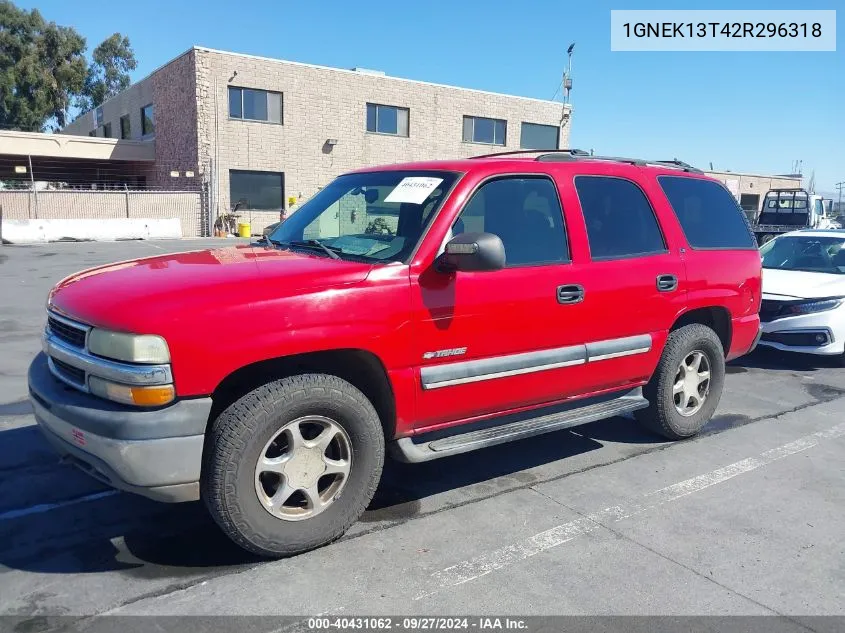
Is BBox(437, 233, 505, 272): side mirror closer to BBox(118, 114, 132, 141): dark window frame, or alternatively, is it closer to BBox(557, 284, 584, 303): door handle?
BBox(557, 284, 584, 303): door handle

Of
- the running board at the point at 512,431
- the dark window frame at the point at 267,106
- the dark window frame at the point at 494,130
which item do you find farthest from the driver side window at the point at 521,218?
the dark window frame at the point at 494,130

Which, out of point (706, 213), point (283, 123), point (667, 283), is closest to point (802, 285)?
point (706, 213)

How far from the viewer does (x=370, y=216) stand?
13.4 ft

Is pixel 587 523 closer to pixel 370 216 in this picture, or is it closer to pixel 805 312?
pixel 370 216

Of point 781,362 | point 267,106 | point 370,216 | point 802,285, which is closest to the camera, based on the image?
point 370,216

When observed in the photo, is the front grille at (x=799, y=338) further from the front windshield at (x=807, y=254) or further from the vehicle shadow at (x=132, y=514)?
the vehicle shadow at (x=132, y=514)

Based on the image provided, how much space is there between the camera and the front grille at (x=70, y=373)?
313 cm

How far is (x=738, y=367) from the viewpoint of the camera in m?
7.89

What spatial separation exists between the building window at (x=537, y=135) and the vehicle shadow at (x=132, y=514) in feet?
107

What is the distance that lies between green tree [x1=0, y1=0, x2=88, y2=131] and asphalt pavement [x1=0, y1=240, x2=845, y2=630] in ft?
171

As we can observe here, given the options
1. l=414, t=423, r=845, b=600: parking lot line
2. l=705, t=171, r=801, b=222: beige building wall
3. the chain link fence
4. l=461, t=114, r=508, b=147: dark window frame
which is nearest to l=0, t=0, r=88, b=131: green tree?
the chain link fence

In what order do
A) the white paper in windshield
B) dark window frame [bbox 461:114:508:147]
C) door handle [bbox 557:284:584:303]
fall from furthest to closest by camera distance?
dark window frame [bbox 461:114:508:147]
door handle [bbox 557:284:584:303]
the white paper in windshield

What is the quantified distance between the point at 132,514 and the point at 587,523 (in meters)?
2.54

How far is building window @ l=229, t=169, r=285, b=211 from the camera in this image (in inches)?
1128
